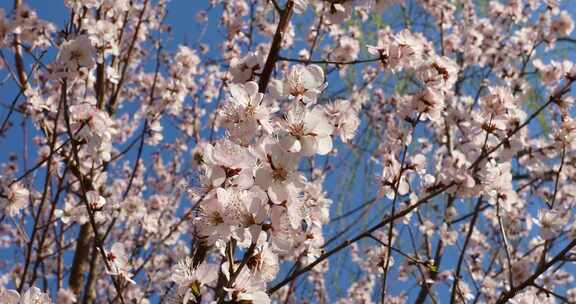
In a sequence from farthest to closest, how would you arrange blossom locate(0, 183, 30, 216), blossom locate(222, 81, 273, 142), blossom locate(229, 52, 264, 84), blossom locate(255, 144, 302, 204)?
blossom locate(0, 183, 30, 216) < blossom locate(229, 52, 264, 84) < blossom locate(222, 81, 273, 142) < blossom locate(255, 144, 302, 204)

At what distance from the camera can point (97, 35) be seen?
2459mm

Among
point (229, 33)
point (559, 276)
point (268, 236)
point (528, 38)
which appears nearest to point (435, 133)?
point (528, 38)

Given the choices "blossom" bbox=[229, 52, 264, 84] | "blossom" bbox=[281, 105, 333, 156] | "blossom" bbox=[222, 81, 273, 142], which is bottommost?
"blossom" bbox=[281, 105, 333, 156]

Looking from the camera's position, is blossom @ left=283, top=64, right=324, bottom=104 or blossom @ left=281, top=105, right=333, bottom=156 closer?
blossom @ left=281, top=105, right=333, bottom=156

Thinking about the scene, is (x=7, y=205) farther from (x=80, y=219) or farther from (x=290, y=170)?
(x=290, y=170)

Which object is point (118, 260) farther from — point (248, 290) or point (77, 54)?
point (248, 290)

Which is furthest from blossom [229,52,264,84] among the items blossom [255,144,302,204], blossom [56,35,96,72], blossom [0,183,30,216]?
blossom [0,183,30,216]

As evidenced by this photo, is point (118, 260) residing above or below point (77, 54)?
below

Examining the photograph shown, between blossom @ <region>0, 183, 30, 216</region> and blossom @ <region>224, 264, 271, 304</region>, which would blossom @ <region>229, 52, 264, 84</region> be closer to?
blossom @ <region>224, 264, 271, 304</region>

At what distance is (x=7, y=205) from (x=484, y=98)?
228cm

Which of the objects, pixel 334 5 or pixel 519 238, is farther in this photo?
pixel 519 238

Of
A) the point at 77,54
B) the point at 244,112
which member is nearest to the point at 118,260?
the point at 77,54

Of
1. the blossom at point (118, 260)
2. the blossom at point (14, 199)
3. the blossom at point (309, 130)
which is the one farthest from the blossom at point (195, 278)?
the blossom at point (14, 199)

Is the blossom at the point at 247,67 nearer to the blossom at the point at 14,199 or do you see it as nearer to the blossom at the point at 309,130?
the blossom at the point at 309,130
